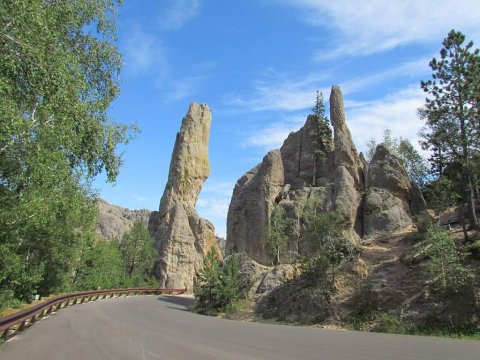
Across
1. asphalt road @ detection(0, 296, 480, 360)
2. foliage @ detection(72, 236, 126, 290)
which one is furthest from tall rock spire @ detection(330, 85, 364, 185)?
asphalt road @ detection(0, 296, 480, 360)

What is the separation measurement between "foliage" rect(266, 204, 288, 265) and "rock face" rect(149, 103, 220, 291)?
22209 millimetres

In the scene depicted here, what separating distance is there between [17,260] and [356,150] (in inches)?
1790

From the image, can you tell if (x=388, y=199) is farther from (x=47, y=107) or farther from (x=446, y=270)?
(x=47, y=107)

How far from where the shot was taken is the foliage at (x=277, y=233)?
47.4 meters

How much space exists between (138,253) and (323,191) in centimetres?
3073

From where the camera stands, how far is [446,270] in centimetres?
2208

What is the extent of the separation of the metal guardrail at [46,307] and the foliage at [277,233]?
1733 cm

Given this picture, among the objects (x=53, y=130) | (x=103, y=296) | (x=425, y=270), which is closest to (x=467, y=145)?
(x=425, y=270)

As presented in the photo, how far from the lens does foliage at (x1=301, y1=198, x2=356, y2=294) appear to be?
2978 centimetres

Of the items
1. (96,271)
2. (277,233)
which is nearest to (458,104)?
(277,233)

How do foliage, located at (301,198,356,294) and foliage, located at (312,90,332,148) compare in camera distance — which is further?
foliage, located at (312,90,332,148)

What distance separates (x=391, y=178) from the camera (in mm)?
48344

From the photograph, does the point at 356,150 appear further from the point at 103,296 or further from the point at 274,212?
the point at 103,296

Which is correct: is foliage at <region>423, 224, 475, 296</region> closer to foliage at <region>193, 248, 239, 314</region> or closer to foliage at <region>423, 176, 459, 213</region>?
foliage at <region>423, 176, 459, 213</region>
